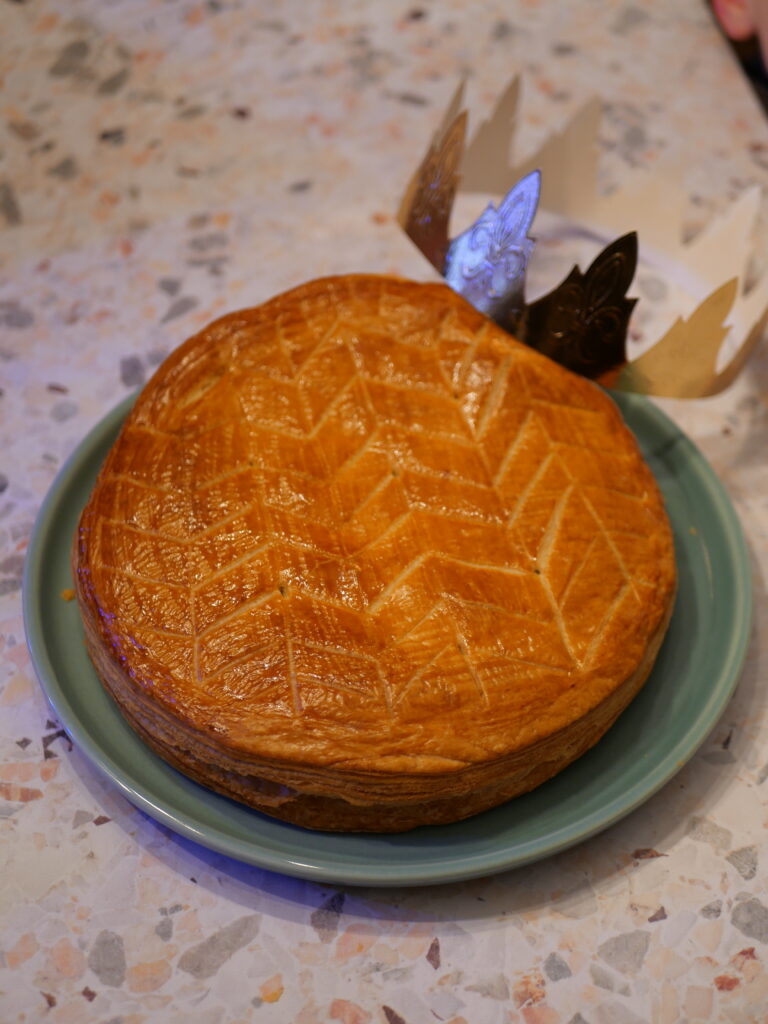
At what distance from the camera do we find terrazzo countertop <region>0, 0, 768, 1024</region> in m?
1.40

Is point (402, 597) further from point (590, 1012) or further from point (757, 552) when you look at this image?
point (757, 552)

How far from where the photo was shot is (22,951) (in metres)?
1.41

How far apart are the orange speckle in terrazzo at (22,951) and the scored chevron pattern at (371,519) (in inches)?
15.6

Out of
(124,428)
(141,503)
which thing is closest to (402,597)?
(141,503)

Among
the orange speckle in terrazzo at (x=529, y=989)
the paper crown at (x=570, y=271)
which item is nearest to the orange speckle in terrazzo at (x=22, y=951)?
the orange speckle in terrazzo at (x=529, y=989)

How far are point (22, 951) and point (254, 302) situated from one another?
1417 millimetres

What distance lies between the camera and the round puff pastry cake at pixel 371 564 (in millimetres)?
1375

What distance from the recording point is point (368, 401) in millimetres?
1695

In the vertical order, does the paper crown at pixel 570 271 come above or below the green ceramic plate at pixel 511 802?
above

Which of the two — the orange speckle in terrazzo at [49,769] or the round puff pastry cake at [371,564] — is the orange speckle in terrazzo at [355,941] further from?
the orange speckle in terrazzo at [49,769]

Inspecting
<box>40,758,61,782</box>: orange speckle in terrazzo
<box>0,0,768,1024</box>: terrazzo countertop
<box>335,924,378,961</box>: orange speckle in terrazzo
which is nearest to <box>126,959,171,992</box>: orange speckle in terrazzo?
<box>0,0,768,1024</box>: terrazzo countertop

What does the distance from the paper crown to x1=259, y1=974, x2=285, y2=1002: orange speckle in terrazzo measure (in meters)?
1.05

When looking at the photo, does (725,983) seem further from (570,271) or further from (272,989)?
(570,271)

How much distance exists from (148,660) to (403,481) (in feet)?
1.55
